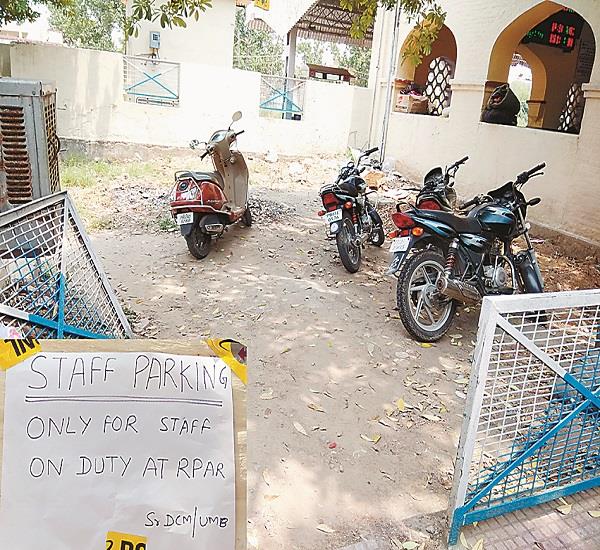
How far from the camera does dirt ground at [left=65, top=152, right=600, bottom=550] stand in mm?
2451

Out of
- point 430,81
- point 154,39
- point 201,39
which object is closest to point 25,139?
point 430,81

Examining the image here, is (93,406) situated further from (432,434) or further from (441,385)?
(441,385)

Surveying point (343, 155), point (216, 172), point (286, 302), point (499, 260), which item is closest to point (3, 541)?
point (286, 302)

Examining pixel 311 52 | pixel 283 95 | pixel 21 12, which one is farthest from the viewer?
pixel 311 52

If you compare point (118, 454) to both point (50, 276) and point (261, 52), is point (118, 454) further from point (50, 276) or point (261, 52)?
point (261, 52)

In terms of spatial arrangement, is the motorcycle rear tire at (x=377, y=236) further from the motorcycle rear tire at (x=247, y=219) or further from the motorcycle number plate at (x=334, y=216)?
the motorcycle rear tire at (x=247, y=219)

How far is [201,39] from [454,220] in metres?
12.5

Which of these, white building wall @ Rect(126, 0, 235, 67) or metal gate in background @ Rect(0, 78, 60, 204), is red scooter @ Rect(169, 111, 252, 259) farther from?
white building wall @ Rect(126, 0, 235, 67)

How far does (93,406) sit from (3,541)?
1.03 feet

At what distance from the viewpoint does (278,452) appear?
2807 millimetres

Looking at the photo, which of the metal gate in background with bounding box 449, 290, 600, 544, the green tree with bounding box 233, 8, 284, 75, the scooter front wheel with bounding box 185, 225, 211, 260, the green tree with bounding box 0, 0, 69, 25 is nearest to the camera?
the metal gate in background with bounding box 449, 290, 600, 544

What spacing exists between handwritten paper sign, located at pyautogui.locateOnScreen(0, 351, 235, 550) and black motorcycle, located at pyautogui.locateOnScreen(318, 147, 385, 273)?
4.09m

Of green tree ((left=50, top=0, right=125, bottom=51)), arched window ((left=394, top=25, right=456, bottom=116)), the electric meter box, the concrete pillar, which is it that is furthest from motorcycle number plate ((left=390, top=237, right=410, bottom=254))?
green tree ((left=50, top=0, right=125, bottom=51))

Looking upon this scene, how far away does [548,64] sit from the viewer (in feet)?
37.0
